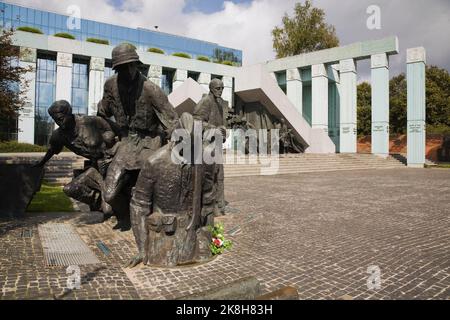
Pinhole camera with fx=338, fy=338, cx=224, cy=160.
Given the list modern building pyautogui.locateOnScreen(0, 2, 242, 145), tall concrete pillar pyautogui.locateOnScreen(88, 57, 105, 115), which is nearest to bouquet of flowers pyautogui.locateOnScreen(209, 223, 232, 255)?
modern building pyautogui.locateOnScreen(0, 2, 242, 145)

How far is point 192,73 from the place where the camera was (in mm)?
36438

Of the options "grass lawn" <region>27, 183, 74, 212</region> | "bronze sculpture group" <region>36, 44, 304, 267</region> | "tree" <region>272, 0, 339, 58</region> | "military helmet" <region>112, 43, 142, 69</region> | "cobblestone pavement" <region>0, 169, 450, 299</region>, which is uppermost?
"tree" <region>272, 0, 339, 58</region>

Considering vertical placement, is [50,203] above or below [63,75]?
below

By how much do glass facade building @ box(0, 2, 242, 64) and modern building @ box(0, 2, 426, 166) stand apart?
0.73ft

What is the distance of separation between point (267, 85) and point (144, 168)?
59.1 ft

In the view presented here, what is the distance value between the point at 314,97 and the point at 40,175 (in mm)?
26058

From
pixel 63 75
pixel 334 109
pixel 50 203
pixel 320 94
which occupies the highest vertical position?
pixel 63 75

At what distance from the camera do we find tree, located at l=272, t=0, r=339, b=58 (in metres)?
36.5

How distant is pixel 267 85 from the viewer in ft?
68.9

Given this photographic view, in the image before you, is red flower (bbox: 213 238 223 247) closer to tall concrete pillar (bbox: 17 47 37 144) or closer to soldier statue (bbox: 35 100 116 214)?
soldier statue (bbox: 35 100 116 214)

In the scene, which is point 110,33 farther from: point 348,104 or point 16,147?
point 348,104

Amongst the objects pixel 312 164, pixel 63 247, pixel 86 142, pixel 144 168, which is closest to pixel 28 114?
pixel 312 164
